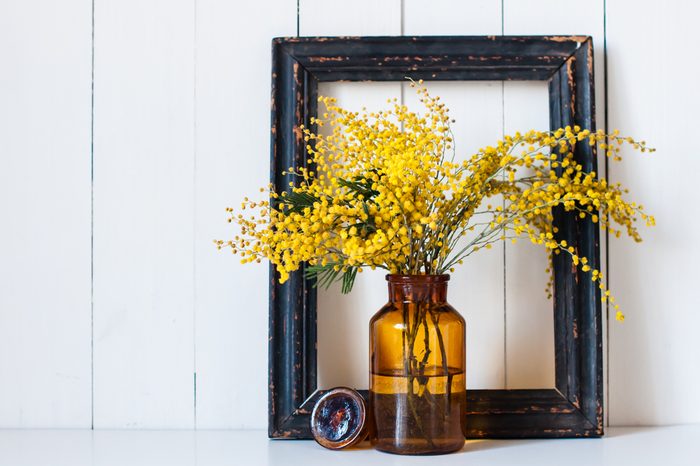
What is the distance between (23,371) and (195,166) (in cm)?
42

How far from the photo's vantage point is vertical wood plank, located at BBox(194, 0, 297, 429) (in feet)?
3.81

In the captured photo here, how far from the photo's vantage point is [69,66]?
1178mm

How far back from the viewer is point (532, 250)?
1149 mm

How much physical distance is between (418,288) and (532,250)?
0.27 metres

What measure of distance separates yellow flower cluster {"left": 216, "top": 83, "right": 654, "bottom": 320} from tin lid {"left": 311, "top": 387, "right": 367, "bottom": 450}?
153 mm

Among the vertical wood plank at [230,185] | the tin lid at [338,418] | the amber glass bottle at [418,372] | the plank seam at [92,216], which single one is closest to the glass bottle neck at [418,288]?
the amber glass bottle at [418,372]

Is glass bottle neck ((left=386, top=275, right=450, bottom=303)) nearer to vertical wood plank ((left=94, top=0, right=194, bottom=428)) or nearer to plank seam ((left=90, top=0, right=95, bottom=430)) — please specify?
vertical wood plank ((left=94, top=0, right=194, bottom=428))

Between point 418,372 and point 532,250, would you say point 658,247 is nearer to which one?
point 532,250

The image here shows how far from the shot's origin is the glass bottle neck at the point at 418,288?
97 centimetres

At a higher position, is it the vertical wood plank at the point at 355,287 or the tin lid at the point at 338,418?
the vertical wood plank at the point at 355,287

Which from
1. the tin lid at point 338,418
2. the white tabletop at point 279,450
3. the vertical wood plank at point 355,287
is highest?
the vertical wood plank at point 355,287

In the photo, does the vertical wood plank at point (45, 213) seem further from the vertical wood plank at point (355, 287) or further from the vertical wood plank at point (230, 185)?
the vertical wood plank at point (355, 287)

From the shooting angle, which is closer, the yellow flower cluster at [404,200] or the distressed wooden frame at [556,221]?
the yellow flower cluster at [404,200]

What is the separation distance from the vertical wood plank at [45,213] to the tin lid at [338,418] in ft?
1.30
